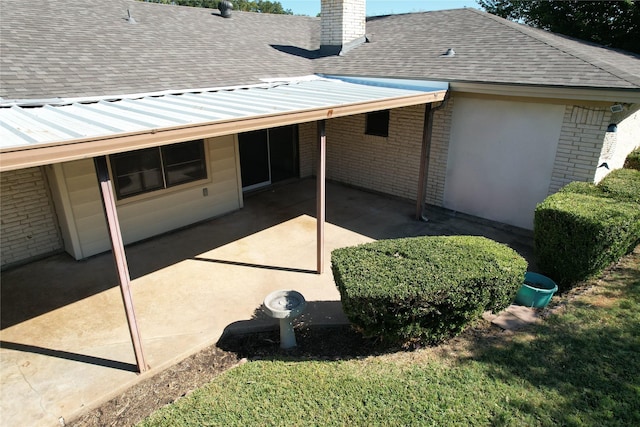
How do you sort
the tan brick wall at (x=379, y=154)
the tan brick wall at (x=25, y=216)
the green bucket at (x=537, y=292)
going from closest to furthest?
1. the green bucket at (x=537, y=292)
2. the tan brick wall at (x=25, y=216)
3. the tan brick wall at (x=379, y=154)

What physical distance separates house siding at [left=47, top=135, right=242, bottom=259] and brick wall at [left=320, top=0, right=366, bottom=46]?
4.93 metres

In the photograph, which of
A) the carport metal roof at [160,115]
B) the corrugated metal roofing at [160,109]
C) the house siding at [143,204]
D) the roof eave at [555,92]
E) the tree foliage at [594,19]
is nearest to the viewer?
the carport metal roof at [160,115]

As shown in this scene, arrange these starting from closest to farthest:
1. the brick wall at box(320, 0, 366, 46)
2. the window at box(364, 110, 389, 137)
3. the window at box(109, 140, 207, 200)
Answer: the window at box(109, 140, 207, 200) → the window at box(364, 110, 389, 137) → the brick wall at box(320, 0, 366, 46)

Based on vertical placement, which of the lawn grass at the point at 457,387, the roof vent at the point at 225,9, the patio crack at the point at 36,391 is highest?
the roof vent at the point at 225,9

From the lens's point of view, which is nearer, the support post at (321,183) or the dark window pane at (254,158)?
the support post at (321,183)

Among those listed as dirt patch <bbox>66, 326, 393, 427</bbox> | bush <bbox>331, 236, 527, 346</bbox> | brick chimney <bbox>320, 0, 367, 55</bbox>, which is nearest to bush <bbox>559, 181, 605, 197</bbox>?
bush <bbox>331, 236, 527, 346</bbox>

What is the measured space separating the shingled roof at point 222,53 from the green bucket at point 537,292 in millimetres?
3273

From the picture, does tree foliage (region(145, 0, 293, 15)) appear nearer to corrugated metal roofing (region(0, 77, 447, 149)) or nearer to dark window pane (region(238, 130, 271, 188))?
dark window pane (region(238, 130, 271, 188))

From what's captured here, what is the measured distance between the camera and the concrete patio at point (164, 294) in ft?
14.7

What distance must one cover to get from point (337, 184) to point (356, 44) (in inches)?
163

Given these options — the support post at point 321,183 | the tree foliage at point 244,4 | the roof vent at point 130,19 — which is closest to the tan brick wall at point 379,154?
the support post at point 321,183

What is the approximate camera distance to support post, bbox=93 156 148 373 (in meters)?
3.82

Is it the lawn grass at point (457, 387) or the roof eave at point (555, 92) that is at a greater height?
the roof eave at point (555, 92)

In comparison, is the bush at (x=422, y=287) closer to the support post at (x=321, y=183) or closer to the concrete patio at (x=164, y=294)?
the concrete patio at (x=164, y=294)
